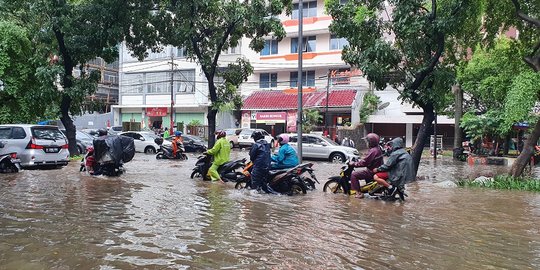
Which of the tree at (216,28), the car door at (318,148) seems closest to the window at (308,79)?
the car door at (318,148)

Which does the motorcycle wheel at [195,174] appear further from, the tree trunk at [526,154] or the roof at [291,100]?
the roof at [291,100]

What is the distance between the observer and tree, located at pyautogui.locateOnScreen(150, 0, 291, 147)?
16.4 m

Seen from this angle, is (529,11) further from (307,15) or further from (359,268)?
(307,15)

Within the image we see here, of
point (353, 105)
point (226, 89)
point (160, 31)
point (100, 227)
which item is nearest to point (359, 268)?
point (100, 227)

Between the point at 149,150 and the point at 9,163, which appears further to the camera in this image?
the point at 149,150

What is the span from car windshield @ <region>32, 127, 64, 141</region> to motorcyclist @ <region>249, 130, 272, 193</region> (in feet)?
25.5

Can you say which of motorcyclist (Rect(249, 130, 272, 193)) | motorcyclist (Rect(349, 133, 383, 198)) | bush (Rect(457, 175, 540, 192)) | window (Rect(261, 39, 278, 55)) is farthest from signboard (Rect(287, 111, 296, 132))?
motorcyclist (Rect(349, 133, 383, 198))

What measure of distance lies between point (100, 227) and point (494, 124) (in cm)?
2503

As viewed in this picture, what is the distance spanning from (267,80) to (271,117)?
226 inches

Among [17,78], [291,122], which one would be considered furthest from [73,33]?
[291,122]

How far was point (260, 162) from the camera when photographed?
10.9 metres

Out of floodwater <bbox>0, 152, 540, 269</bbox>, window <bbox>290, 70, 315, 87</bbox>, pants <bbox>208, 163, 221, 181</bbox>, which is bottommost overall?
floodwater <bbox>0, 152, 540, 269</bbox>

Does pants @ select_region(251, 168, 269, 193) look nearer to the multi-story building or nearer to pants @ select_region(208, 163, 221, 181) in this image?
pants @ select_region(208, 163, 221, 181)

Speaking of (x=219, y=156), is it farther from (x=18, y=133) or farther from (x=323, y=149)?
(x=323, y=149)
